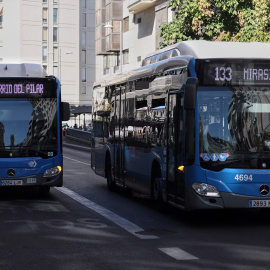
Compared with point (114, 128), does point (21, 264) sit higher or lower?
lower

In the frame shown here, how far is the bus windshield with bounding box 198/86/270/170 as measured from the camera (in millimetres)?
12508

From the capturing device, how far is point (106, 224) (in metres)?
13.0

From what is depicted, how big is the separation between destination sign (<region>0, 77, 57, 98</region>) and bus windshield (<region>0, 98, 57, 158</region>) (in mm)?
135

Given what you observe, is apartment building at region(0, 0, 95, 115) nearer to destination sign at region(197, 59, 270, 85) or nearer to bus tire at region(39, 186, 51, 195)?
bus tire at region(39, 186, 51, 195)

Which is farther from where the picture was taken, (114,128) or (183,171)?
(114,128)

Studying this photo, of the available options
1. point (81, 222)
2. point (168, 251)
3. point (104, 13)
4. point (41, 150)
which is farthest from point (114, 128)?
point (104, 13)

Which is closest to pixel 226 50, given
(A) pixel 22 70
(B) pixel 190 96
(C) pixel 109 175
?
(B) pixel 190 96

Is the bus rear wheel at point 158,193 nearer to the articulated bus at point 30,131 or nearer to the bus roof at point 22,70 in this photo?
the articulated bus at point 30,131

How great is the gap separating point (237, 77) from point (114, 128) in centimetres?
646

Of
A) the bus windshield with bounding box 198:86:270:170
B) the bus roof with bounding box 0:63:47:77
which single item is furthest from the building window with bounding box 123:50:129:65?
Result: the bus windshield with bounding box 198:86:270:170

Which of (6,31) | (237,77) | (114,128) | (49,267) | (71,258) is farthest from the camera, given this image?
(6,31)

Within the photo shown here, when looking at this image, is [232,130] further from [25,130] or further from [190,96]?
[25,130]

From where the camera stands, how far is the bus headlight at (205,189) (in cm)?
1243

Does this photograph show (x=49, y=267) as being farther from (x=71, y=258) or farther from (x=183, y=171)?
(x=183, y=171)
